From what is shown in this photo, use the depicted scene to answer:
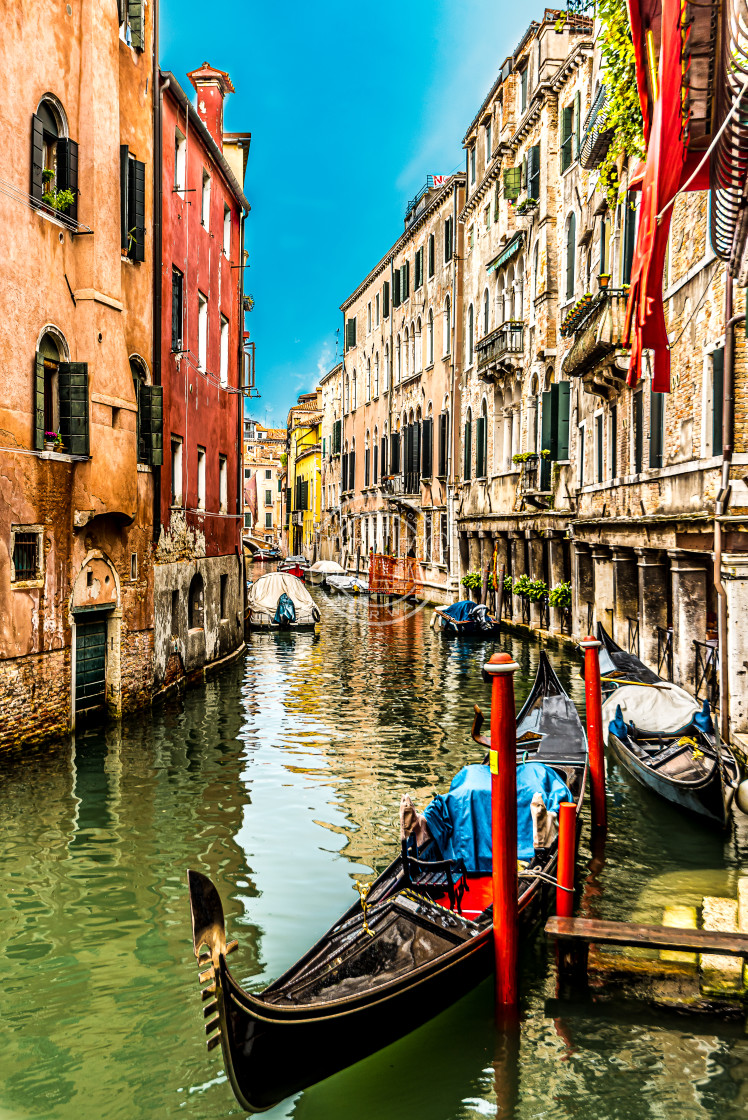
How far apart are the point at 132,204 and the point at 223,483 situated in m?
7.38

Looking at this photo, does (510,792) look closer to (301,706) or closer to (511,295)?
(301,706)

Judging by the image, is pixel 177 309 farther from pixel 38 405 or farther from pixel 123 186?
pixel 38 405

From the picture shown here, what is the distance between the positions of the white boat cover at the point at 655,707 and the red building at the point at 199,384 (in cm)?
656

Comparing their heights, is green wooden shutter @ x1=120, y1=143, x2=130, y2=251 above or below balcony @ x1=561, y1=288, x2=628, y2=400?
above

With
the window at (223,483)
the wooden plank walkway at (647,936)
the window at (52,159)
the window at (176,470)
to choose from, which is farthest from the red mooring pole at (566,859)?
the window at (223,483)

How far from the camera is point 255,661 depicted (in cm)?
2003

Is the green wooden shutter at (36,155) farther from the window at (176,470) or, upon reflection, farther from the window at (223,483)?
the window at (223,483)

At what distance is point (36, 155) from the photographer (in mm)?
10508

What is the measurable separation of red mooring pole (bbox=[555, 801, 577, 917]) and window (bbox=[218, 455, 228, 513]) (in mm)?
13812

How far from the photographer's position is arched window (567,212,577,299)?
65.0ft

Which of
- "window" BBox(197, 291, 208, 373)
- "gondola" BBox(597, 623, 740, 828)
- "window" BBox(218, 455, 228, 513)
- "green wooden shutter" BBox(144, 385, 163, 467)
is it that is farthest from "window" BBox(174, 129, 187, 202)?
"gondola" BBox(597, 623, 740, 828)

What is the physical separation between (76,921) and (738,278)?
6391 mm

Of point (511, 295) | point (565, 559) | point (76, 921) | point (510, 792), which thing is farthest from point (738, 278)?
point (511, 295)

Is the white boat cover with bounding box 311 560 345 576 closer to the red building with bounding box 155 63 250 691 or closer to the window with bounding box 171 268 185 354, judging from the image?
the red building with bounding box 155 63 250 691
